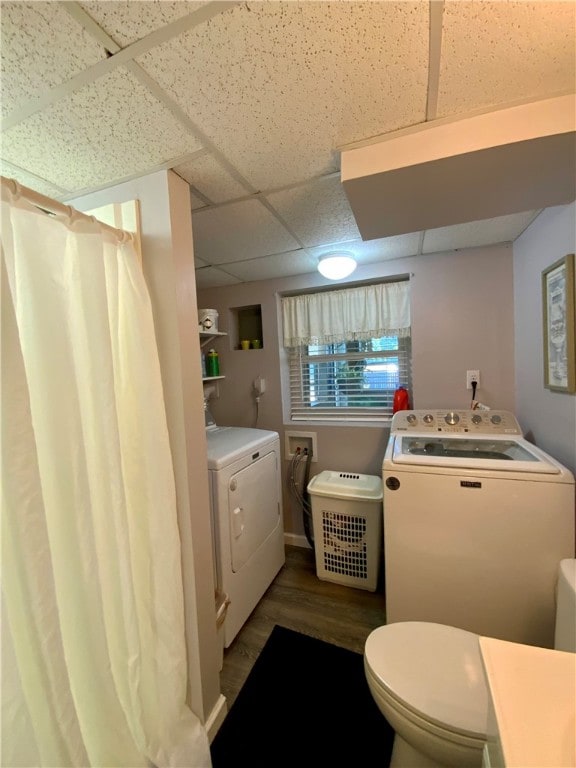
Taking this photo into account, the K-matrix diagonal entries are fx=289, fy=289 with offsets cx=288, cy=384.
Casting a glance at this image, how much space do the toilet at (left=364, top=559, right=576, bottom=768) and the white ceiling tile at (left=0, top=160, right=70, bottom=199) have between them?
2.15 metres

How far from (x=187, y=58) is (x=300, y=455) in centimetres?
228

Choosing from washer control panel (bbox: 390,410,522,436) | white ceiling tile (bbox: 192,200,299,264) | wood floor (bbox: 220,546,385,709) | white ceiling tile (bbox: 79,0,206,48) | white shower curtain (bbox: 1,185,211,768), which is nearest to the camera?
white ceiling tile (bbox: 79,0,206,48)

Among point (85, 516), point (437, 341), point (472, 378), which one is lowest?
point (85, 516)

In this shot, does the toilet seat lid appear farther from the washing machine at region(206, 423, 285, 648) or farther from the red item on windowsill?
the red item on windowsill

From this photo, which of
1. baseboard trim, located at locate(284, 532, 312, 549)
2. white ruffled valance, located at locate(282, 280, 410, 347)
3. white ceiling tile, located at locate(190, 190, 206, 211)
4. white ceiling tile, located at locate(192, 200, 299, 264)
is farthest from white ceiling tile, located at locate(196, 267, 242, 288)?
baseboard trim, located at locate(284, 532, 312, 549)

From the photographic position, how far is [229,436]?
1.99 metres

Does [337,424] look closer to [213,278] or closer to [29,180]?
[213,278]

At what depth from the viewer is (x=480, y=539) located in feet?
4.33

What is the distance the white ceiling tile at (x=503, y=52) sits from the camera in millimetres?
620

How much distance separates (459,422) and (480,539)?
72cm

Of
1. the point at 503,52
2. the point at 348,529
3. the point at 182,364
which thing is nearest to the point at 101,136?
the point at 182,364

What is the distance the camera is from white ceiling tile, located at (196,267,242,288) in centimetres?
221

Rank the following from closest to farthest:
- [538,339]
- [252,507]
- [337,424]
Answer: [538,339]
[252,507]
[337,424]

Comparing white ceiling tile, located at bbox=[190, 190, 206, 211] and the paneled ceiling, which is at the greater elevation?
white ceiling tile, located at bbox=[190, 190, 206, 211]
